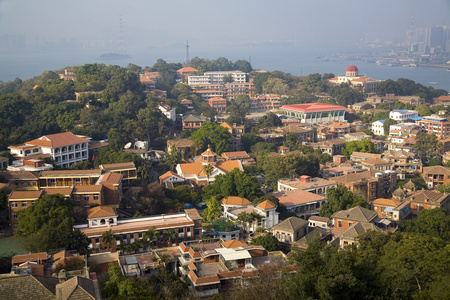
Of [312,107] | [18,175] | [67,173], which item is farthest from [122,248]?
[312,107]

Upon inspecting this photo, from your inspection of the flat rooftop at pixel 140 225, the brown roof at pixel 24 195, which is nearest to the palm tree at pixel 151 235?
the flat rooftop at pixel 140 225

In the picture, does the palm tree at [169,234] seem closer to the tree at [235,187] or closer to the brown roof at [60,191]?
the brown roof at [60,191]

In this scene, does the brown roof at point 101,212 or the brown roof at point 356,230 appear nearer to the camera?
the brown roof at point 101,212

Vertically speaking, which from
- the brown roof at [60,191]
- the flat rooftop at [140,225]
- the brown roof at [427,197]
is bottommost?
the brown roof at [427,197]

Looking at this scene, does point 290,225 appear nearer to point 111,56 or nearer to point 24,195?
point 24,195

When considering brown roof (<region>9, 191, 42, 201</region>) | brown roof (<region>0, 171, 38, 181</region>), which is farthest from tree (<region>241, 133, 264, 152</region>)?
brown roof (<region>9, 191, 42, 201</region>)

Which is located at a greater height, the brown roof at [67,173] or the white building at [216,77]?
the white building at [216,77]

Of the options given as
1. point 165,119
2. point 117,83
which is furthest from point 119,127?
point 117,83
